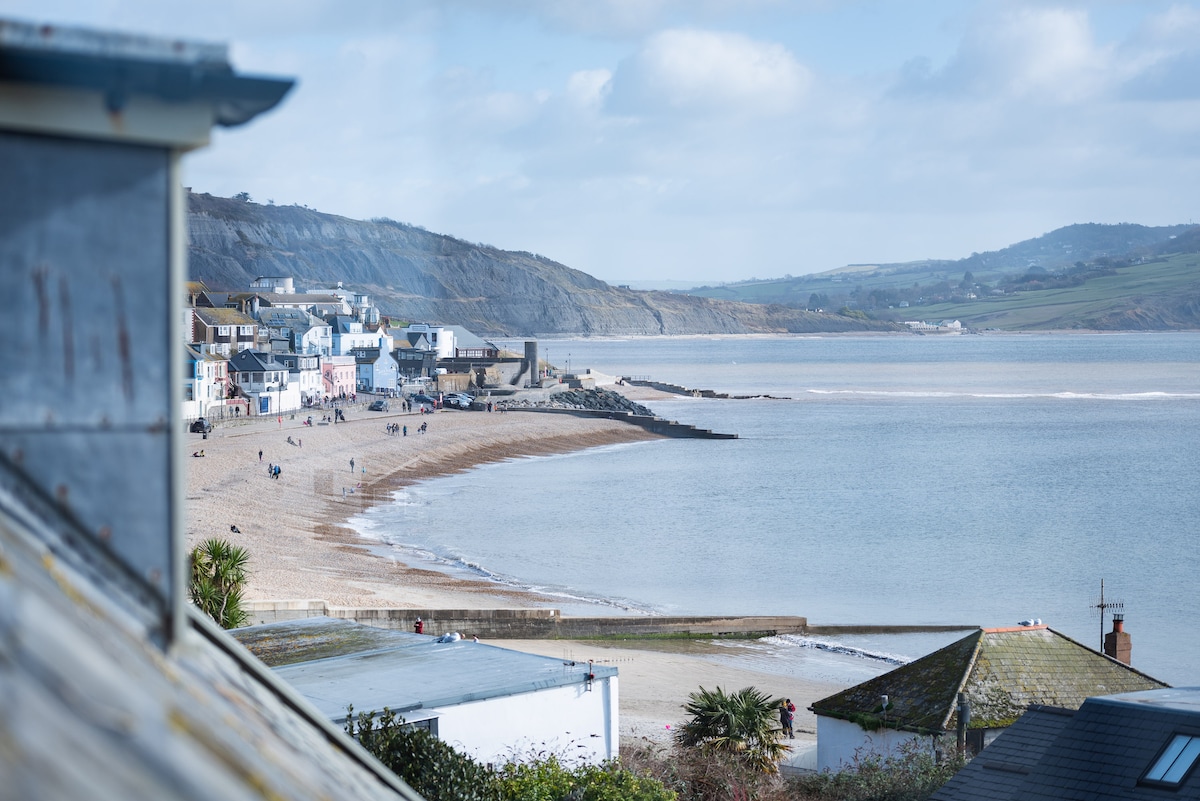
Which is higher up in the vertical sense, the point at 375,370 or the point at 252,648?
the point at 375,370

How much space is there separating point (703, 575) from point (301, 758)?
47004 millimetres

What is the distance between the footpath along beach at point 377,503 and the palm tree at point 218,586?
7600mm

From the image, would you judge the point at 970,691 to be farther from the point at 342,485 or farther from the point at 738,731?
the point at 342,485

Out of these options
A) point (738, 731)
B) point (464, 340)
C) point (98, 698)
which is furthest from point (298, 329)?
point (98, 698)

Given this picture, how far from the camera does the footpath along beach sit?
1216 inches

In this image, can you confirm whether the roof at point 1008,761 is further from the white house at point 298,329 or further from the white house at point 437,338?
the white house at point 437,338

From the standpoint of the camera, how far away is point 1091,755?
13719mm

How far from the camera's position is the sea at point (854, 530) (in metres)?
42.6

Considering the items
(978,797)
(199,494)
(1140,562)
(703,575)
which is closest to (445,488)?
(199,494)

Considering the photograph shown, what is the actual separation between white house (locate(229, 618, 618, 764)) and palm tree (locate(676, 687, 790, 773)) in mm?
1817

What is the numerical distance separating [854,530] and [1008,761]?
156ft

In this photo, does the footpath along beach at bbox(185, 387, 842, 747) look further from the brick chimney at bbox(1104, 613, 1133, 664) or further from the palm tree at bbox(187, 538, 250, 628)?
the palm tree at bbox(187, 538, 250, 628)

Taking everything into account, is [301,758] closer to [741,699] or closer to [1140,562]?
[741,699]

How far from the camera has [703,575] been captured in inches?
1954
